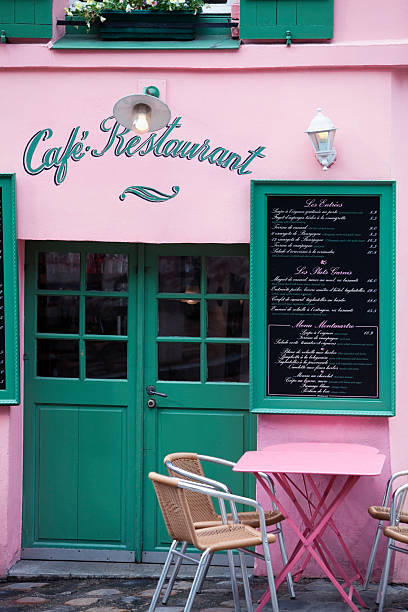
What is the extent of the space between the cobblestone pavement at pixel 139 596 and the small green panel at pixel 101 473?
1.55ft

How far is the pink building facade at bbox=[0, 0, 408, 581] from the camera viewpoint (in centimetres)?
638

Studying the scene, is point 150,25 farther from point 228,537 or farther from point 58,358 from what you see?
point 228,537

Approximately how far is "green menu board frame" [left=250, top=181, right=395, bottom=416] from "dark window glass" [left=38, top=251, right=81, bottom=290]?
1397 mm

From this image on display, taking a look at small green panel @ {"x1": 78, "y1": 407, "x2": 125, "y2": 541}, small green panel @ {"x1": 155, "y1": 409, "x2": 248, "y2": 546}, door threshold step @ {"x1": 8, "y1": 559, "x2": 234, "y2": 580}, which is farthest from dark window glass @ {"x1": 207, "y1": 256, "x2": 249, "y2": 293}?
door threshold step @ {"x1": 8, "y1": 559, "x2": 234, "y2": 580}

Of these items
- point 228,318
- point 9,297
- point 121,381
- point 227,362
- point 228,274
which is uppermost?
point 228,274

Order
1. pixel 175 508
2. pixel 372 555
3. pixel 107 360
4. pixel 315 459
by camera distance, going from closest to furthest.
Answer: pixel 175 508, pixel 315 459, pixel 372 555, pixel 107 360

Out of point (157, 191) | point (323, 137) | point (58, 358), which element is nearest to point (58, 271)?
point (58, 358)

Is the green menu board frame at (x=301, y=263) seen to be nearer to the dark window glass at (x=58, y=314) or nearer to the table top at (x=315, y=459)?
the table top at (x=315, y=459)

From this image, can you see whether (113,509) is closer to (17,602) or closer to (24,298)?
(17,602)

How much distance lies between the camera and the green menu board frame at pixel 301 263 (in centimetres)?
632

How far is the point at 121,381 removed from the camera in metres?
6.82

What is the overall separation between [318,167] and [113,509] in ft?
9.49

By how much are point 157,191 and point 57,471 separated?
2.21m

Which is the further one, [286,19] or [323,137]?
[286,19]
